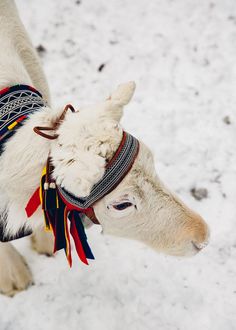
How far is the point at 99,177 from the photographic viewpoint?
6.59ft

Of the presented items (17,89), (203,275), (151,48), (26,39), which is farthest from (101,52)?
(203,275)

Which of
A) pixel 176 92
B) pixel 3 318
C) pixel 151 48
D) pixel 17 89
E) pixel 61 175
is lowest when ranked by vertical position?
pixel 3 318

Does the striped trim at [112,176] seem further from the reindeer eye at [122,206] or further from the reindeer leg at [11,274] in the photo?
the reindeer leg at [11,274]

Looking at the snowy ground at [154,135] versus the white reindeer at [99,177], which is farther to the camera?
the snowy ground at [154,135]

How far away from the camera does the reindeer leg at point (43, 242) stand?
359cm

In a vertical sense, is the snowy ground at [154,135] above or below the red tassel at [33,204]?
below

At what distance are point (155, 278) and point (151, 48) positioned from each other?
126 inches

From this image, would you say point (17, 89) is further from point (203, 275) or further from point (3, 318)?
point (203, 275)

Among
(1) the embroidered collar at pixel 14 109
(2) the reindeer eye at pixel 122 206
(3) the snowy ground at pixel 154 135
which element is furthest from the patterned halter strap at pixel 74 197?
(3) the snowy ground at pixel 154 135

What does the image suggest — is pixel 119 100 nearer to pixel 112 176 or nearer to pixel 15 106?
pixel 112 176

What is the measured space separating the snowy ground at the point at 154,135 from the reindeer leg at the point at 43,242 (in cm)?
7

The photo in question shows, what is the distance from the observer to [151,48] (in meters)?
5.32

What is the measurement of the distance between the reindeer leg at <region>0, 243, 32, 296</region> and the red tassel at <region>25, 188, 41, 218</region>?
4.22ft

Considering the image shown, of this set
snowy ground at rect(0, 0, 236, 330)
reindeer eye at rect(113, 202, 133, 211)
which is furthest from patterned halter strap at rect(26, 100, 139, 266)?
snowy ground at rect(0, 0, 236, 330)
